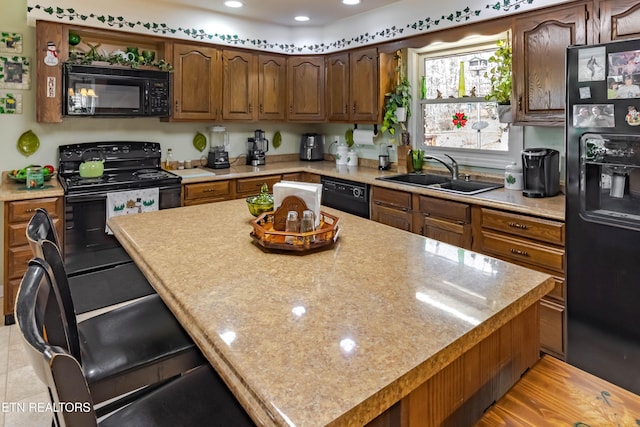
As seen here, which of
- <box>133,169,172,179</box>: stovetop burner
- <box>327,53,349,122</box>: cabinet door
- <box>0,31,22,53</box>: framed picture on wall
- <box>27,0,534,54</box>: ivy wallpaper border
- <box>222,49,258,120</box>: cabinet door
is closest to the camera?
<box>27,0,534,54</box>: ivy wallpaper border

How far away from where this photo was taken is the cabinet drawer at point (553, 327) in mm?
2354

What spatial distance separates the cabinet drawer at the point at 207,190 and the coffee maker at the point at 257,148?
0.76m

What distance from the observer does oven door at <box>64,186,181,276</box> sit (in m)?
3.06

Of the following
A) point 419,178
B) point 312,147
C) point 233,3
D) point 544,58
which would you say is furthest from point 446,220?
point 233,3

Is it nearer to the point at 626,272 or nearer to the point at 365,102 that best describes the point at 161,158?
the point at 365,102

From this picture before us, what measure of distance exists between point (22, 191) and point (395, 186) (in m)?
2.72

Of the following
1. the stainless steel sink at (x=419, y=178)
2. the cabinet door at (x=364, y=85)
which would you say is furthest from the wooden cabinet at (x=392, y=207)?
the cabinet door at (x=364, y=85)

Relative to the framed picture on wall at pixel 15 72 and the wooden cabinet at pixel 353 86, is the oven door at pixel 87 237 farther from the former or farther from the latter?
the wooden cabinet at pixel 353 86

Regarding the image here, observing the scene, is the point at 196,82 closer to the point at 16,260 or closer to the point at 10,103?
the point at 10,103

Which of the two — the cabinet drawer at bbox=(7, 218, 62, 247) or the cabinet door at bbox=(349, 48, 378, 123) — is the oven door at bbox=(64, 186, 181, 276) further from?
the cabinet door at bbox=(349, 48, 378, 123)

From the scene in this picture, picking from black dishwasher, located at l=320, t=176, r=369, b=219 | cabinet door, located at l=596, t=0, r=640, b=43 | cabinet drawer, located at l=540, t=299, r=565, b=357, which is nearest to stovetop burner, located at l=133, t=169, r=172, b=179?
black dishwasher, located at l=320, t=176, r=369, b=219

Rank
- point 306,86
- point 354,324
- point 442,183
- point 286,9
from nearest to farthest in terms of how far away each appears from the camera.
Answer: point 354,324
point 442,183
point 286,9
point 306,86

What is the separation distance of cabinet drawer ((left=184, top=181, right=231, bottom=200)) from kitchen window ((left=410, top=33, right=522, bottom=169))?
1868 millimetres

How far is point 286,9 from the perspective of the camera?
3861mm
